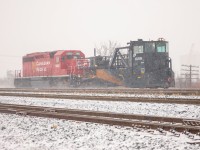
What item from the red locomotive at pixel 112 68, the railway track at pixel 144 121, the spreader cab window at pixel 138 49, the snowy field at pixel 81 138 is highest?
the spreader cab window at pixel 138 49

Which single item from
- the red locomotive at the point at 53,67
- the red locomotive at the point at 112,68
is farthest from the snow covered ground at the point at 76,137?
the red locomotive at the point at 53,67

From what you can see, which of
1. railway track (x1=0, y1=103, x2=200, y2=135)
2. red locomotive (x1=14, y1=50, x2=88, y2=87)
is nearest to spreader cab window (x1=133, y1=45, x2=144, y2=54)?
red locomotive (x1=14, y1=50, x2=88, y2=87)

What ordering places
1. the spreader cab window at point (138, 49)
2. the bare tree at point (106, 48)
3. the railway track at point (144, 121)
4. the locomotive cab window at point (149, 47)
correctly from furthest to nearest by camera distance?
the bare tree at point (106, 48), the spreader cab window at point (138, 49), the locomotive cab window at point (149, 47), the railway track at point (144, 121)

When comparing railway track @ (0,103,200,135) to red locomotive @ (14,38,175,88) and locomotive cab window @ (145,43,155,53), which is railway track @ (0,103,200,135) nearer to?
red locomotive @ (14,38,175,88)

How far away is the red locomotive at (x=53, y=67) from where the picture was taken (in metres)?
24.2

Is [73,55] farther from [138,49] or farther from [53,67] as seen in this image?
[138,49]

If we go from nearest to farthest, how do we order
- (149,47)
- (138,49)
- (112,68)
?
1. (149,47)
2. (138,49)
3. (112,68)

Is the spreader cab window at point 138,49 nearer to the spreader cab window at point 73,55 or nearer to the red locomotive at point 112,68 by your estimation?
the red locomotive at point 112,68

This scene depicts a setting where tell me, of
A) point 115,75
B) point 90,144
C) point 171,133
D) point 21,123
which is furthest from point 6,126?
point 115,75

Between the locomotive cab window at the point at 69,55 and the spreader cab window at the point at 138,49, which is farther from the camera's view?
the locomotive cab window at the point at 69,55

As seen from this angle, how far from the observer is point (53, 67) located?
25906 mm

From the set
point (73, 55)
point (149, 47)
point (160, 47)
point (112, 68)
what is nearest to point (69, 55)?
point (73, 55)

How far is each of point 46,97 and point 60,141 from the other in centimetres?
957

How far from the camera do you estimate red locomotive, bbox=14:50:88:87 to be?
953 inches
